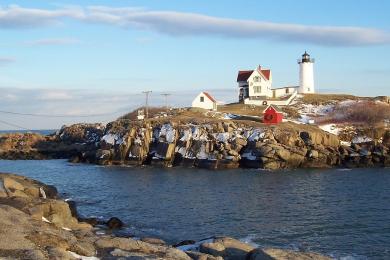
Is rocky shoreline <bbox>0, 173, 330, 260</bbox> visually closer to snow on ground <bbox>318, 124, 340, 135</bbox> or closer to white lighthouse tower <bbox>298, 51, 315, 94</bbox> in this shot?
snow on ground <bbox>318, 124, 340, 135</bbox>

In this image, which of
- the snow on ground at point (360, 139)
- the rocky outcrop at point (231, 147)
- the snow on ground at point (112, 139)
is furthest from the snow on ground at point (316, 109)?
the snow on ground at point (112, 139)

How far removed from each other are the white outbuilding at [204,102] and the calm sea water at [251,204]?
33778mm

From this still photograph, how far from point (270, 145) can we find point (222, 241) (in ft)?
140

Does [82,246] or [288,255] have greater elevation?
[82,246]

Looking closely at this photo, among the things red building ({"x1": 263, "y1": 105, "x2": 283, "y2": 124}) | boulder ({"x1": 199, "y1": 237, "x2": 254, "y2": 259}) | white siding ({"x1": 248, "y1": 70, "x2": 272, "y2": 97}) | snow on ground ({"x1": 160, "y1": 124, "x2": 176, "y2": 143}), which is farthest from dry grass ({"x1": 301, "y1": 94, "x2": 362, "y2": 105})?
boulder ({"x1": 199, "y1": 237, "x2": 254, "y2": 259})

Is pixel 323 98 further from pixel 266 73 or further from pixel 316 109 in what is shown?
pixel 266 73

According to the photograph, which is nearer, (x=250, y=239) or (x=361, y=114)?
(x=250, y=239)

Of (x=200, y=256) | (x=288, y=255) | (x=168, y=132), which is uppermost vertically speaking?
(x=168, y=132)

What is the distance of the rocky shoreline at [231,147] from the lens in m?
66.4

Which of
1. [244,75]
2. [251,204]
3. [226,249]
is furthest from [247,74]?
[226,249]

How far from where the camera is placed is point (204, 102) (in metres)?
97.2

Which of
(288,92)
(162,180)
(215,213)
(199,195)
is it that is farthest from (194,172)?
(288,92)

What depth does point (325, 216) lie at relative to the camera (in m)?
35.8

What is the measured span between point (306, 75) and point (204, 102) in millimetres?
29472
